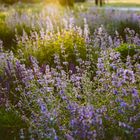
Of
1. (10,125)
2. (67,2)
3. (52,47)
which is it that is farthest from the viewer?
(67,2)

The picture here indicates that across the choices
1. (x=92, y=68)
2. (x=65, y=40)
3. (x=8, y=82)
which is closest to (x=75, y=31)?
(x=65, y=40)

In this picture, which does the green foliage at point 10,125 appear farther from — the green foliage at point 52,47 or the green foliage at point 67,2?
the green foliage at point 67,2

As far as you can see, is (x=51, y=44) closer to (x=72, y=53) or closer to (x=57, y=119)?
(x=72, y=53)

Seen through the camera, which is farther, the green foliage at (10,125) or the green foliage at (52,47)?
the green foliage at (52,47)

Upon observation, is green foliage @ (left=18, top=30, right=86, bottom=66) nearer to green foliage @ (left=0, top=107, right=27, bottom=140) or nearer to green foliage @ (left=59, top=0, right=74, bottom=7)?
green foliage @ (left=0, top=107, right=27, bottom=140)

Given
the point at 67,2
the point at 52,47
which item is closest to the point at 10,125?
the point at 52,47

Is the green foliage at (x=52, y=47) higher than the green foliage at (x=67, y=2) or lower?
higher

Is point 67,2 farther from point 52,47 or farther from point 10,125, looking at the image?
point 10,125

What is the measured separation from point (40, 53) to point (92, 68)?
1.46 meters

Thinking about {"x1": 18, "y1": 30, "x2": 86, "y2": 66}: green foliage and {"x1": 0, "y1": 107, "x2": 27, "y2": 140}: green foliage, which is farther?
{"x1": 18, "y1": 30, "x2": 86, "y2": 66}: green foliage

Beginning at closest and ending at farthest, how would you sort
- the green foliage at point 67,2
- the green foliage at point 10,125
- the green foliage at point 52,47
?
the green foliage at point 10,125, the green foliage at point 52,47, the green foliage at point 67,2

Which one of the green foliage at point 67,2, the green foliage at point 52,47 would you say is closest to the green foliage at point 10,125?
the green foliage at point 52,47

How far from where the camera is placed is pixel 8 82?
6883mm

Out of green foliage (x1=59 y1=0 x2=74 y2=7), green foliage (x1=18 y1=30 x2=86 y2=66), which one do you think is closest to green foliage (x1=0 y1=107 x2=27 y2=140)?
green foliage (x1=18 y1=30 x2=86 y2=66)
